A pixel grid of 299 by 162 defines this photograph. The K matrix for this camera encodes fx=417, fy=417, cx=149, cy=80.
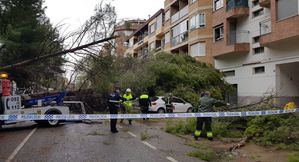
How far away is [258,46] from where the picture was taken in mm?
30375

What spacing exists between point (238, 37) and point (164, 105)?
387 inches

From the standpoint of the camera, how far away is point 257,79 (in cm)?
3045

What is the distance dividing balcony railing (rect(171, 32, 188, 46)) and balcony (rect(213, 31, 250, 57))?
10549 mm

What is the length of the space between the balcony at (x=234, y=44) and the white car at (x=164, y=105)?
6.72 metres

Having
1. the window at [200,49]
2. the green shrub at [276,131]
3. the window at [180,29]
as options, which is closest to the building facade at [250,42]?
the window at [200,49]

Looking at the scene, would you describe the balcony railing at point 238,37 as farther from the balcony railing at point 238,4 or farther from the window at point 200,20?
the window at point 200,20

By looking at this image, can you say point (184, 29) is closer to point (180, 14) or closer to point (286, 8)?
point (180, 14)

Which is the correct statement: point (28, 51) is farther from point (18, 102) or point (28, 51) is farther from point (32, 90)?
point (18, 102)

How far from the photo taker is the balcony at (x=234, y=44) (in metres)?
31.8

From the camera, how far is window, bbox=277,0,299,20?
24069 millimetres

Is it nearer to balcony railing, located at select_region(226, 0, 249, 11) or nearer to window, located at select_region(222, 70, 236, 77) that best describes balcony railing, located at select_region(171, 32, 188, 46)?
window, located at select_region(222, 70, 236, 77)

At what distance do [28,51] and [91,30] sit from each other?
465 inches

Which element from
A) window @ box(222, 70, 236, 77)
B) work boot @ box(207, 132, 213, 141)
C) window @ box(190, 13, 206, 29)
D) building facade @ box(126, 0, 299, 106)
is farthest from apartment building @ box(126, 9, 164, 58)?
work boot @ box(207, 132, 213, 141)

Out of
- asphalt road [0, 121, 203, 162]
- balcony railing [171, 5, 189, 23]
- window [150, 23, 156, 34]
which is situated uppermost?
window [150, 23, 156, 34]
